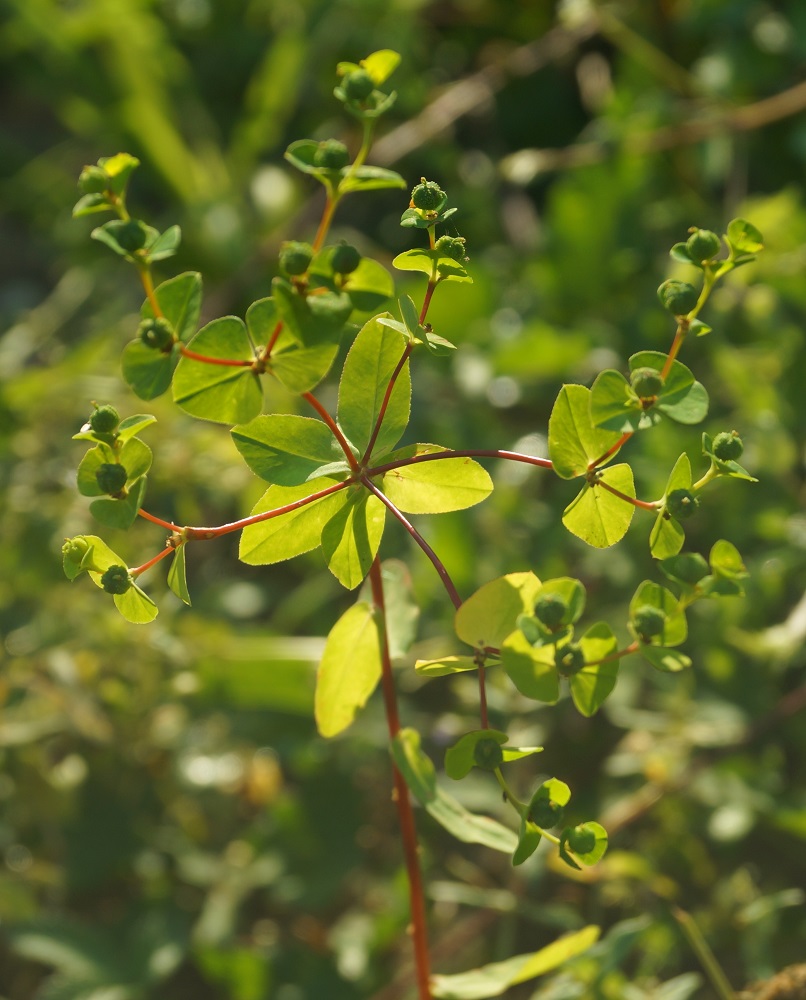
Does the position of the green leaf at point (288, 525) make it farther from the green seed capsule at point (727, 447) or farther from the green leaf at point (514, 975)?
the green leaf at point (514, 975)

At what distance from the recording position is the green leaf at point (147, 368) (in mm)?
597

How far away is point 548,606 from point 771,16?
1515 mm

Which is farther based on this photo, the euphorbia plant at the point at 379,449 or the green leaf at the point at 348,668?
the green leaf at the point at 348,668

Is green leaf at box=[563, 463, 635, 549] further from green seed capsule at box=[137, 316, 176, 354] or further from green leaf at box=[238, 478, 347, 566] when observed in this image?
green seed capsule at box=[137, 316, 176, 354]

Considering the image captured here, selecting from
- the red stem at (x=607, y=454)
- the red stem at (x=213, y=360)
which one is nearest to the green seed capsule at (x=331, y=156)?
the red stem at (x=213, y=360)

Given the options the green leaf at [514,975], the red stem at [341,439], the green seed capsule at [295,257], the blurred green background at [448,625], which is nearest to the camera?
the green seed capsule at [295,257]

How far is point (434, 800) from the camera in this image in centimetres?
75

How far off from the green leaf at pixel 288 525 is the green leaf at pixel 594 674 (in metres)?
0.17

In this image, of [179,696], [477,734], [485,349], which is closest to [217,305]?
[485,349]

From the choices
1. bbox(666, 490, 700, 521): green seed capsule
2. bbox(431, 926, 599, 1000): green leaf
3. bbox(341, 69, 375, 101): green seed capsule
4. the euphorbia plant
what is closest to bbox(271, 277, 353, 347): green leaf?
the euphorbia plant

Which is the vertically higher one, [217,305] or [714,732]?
[217,305]

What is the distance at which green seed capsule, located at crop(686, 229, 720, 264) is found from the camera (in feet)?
2.01

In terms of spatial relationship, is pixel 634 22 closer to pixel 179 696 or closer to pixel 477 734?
pixel 179 696

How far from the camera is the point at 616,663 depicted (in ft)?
2.14
